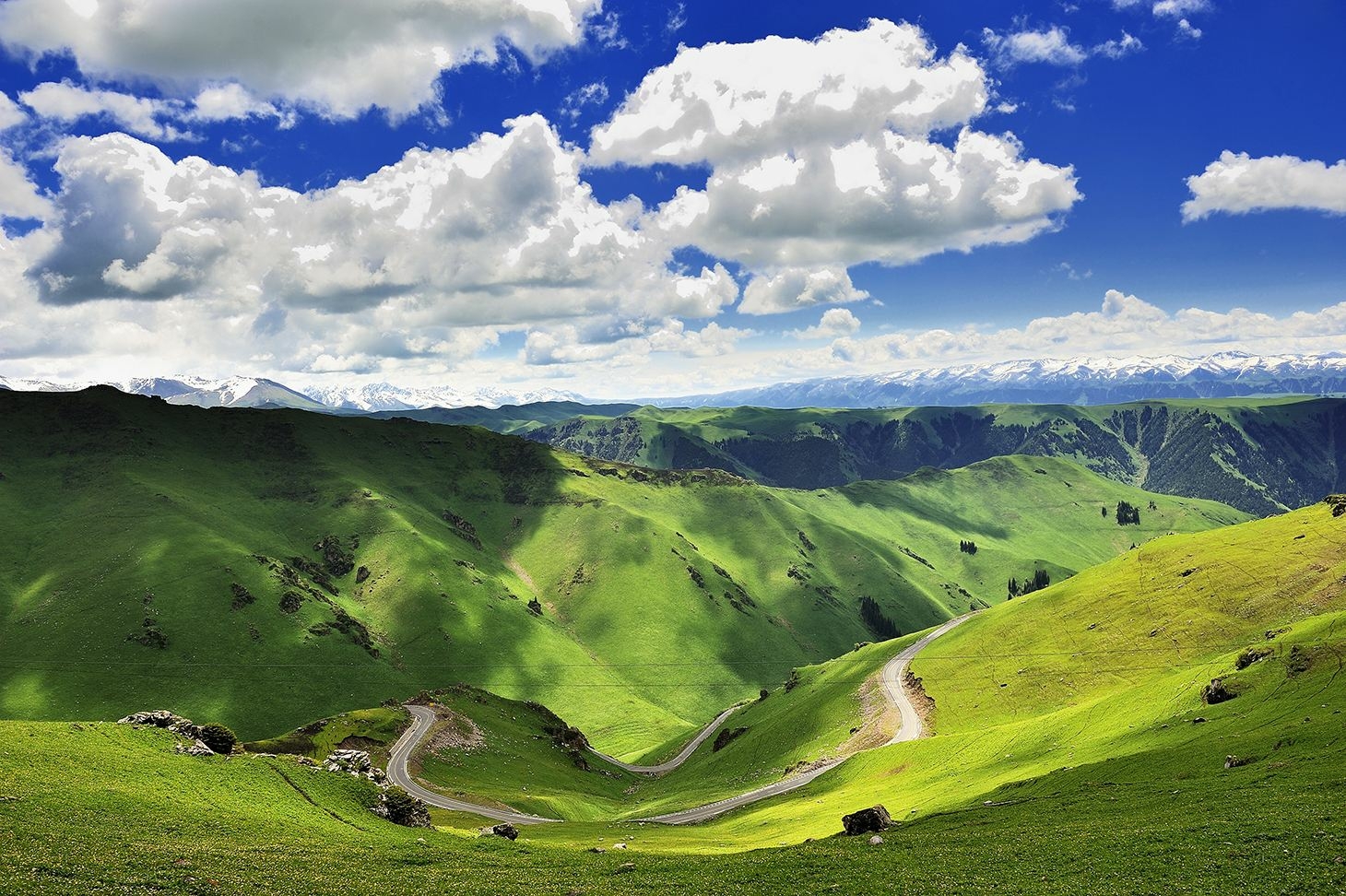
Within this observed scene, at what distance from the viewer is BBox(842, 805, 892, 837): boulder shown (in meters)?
55.9

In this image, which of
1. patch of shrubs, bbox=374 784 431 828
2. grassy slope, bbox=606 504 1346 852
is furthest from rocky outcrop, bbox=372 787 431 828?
grassy slope, bbox=606 504 1346 852

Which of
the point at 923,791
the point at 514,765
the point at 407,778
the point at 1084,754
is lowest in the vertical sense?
the point at 514,765

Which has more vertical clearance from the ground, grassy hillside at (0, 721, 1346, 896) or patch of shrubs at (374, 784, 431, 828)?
grassy hillside at (0, 721, 1346, 896)

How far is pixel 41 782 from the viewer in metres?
Result: 42.8

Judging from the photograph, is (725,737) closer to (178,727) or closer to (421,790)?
(421,790)

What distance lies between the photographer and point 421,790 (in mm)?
100062

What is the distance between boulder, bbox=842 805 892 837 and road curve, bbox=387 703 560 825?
165ft

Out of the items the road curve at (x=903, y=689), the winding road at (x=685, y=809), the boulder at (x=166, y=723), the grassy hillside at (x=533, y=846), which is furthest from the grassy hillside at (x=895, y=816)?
the road curve at (x=903, y=689)

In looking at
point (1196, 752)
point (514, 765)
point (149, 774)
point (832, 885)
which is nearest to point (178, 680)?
point (514, 765)

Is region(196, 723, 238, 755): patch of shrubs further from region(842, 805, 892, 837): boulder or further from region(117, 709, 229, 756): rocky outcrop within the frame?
region(842, 805, 892, 837): boulder

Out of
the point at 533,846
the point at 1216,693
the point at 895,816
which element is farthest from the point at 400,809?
the point at 1216,693

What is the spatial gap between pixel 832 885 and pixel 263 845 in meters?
33.5

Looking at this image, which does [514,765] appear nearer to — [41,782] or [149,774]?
[149,774]

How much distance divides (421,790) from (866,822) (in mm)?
71634
